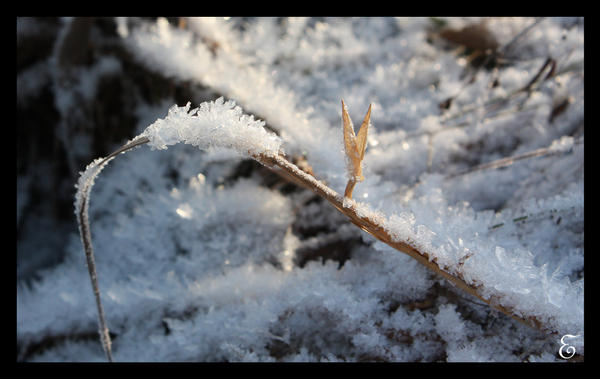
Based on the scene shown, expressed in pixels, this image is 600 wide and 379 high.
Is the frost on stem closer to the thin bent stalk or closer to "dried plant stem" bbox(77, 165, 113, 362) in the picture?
the thin bent stalk

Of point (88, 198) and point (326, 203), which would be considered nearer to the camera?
point (88, 198)

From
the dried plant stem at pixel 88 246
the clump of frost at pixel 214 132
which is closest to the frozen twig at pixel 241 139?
the clump of frost at pixel 214 132

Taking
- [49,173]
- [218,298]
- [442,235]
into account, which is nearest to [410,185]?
[442,235]

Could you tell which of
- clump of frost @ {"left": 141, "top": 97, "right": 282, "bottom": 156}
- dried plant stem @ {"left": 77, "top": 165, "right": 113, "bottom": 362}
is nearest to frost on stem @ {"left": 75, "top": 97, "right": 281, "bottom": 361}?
clump of frost @ {"left": 141, "top": 97, "right": 282, "bottom": 156}

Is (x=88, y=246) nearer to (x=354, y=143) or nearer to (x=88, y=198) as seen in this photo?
(x=88, y=198)

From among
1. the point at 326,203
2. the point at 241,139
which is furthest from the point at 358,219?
the point at 326,203

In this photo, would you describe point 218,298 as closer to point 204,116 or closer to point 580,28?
point 204,116

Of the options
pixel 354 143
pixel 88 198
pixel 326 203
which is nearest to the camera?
pixel 354 143

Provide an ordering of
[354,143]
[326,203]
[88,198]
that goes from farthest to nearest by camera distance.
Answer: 1. [326,203]
2. [88,198]
3. [354,143]
